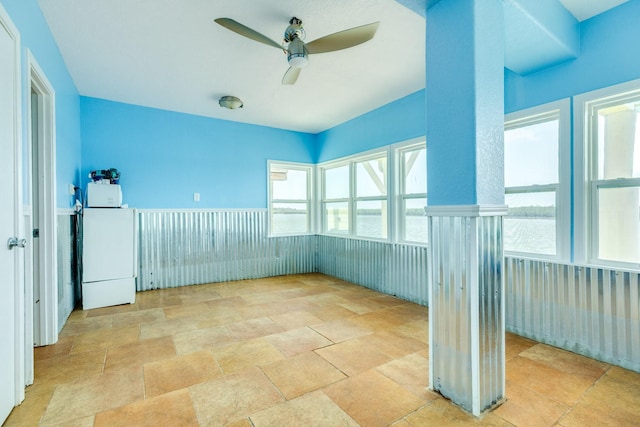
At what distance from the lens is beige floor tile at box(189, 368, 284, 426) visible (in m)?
1.74

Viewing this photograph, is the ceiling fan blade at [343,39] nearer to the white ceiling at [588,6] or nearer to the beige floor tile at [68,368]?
the white ceiling at [588,6]

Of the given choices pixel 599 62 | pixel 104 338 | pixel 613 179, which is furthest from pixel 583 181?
pixel 104 338

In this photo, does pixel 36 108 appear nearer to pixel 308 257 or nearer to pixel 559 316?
pixel 308 257

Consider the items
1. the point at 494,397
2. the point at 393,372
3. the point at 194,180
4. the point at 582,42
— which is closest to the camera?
the point at 494,397

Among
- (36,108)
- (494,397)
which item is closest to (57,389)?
(36,108)

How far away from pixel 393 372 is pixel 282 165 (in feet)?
13.5

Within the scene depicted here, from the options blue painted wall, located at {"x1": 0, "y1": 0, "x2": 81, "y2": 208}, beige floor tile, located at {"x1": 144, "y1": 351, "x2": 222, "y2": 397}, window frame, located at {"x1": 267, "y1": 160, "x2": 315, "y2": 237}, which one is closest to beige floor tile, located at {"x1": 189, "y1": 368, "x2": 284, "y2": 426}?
beige floor tile, located at {"x1": 144, "y1": 351, "x2": 222, "y2": 397}

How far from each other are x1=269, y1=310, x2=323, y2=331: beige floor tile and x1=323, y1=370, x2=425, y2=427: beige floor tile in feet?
3.57

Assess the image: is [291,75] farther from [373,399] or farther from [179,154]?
[373,399]

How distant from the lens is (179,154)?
183 inches

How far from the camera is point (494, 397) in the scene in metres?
1.83

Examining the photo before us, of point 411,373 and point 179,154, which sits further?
point 179,154

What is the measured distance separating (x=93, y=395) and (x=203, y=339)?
93cm

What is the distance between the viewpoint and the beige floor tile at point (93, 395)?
175 centimetres
